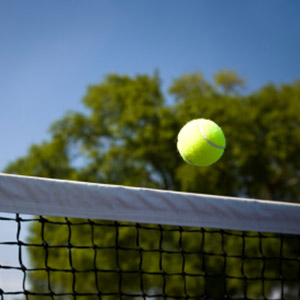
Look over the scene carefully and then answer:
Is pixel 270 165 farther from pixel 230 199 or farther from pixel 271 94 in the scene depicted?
pixel 230 199

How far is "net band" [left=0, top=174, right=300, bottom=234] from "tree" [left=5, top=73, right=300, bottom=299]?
436 inches

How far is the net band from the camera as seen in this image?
261 centimetres

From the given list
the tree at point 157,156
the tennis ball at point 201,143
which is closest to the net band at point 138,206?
the tennis ball at point 201,143

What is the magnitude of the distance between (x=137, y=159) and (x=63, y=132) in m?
3.54

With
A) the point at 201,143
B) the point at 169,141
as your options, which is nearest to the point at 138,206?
the point at 201,143

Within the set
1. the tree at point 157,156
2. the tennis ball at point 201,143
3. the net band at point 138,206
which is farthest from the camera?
the tree at point 157,156

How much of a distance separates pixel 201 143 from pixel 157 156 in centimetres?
1270

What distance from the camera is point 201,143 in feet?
12.3

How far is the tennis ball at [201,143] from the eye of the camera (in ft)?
12.3

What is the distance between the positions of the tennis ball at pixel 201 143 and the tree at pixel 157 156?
10647 mm

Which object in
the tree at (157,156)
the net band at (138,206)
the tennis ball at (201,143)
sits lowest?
the net band at (138,206)

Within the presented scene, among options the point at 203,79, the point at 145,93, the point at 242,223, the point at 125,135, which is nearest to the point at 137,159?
the point at 125,135

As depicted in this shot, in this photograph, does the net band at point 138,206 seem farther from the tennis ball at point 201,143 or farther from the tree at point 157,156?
the tree at point 157,156

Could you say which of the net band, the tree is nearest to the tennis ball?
the net band
